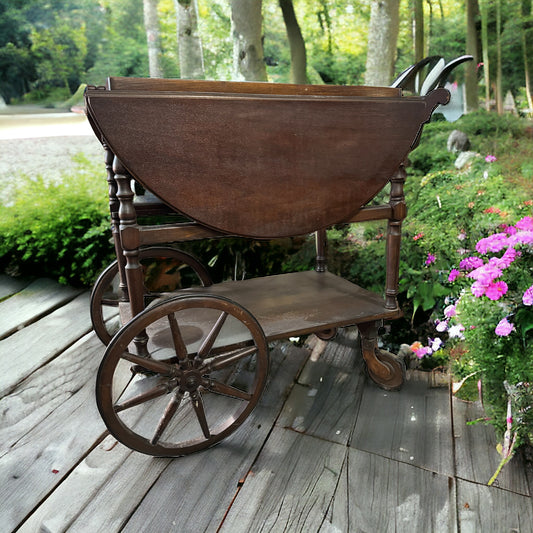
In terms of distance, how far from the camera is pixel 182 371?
4.20 ft

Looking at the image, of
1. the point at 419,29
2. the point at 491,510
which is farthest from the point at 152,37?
the point at 491,510

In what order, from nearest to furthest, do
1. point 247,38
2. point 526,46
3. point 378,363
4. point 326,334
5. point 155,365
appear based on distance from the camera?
point 155,365, point 378,363, point 326,334, point 247,38, point 526,46

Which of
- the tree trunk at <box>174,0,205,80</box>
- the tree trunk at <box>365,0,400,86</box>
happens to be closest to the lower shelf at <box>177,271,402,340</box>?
the tree trunk at <box>174,0,205,80</box>

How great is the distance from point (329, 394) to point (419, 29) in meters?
4.42

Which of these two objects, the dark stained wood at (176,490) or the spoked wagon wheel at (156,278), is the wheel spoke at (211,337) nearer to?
the dark stained wood at (176,490)

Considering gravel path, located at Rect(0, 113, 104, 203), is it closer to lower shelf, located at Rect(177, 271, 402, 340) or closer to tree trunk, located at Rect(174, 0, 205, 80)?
tree trunk, located at Rect(174, 0, 205, 80)

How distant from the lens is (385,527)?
1.10 meters

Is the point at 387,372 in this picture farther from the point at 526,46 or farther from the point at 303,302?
the point at 526,46

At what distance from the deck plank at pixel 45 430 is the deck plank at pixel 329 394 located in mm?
675

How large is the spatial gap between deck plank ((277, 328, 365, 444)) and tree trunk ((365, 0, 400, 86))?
2.96m

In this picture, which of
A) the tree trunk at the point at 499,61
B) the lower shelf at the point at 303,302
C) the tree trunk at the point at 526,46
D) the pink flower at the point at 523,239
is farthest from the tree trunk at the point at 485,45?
the pink flower at the point at 523,239

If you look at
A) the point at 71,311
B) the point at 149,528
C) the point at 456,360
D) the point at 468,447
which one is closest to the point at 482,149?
the point at 456,360

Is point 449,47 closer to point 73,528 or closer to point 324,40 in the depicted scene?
point 324,40

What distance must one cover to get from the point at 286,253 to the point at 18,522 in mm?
1762
